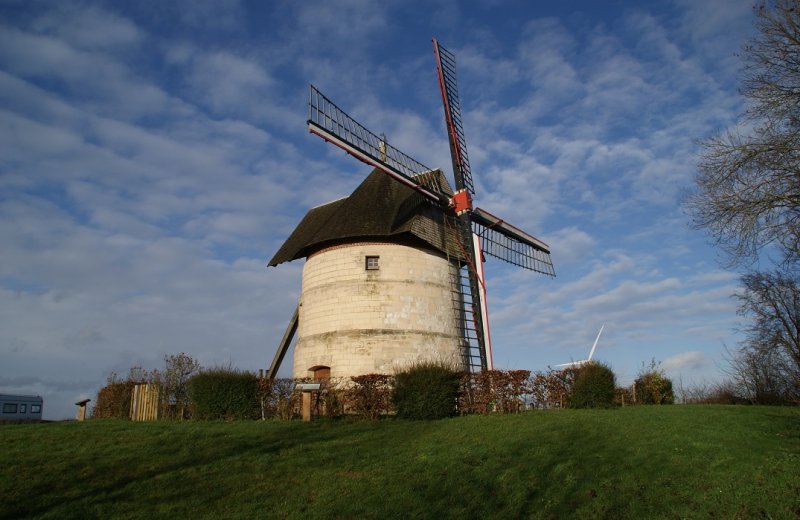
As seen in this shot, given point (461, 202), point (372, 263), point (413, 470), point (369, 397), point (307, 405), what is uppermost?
point (461, 202)

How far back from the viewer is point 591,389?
682 inches

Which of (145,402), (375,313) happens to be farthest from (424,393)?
(145,402)

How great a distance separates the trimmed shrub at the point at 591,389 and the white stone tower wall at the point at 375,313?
502 cm

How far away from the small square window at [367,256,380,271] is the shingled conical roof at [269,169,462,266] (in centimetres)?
75

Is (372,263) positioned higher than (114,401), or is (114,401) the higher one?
(372,263)

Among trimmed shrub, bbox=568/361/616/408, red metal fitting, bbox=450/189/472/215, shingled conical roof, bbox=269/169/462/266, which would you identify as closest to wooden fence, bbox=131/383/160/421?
shingled conical roof, bbox=269/169/462/266

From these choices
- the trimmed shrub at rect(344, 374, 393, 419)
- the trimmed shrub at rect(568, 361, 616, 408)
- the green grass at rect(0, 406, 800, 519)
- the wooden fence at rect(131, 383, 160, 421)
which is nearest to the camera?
the green grass at rect(0, 406, 800, 519)

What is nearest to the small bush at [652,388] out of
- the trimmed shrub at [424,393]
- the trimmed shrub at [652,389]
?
the trimmed shrub at [652,389]

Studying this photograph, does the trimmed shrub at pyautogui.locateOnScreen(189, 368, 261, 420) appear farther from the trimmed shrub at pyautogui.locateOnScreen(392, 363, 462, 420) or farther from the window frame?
the window frame

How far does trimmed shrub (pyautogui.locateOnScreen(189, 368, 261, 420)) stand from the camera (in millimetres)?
16469

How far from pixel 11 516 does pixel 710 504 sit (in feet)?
33.2

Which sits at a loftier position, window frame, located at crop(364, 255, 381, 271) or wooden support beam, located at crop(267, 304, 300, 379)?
window frame, located at crop(364, 255, 381, 271)

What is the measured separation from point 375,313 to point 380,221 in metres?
3.39

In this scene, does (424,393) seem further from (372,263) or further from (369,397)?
(372,263)
